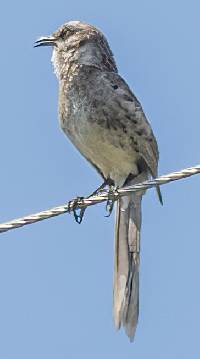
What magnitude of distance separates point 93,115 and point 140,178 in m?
0.77

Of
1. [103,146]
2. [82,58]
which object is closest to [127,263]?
[103,146]

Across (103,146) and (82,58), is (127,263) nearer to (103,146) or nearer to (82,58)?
(103,146)

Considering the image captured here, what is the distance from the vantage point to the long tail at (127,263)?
8125 millimetres

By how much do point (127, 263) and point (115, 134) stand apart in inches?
41.4

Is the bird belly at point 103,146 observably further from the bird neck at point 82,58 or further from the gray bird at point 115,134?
the bird neck at point 82,58

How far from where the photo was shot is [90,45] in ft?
28.9

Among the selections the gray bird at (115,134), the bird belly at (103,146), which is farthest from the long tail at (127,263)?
the bird belly at (103,146)

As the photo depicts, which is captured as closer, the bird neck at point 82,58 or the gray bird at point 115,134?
the gray bird at point 115,134

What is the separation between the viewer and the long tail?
8.12m

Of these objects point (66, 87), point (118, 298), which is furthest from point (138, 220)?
point (66, 87)

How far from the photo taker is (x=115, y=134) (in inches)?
319

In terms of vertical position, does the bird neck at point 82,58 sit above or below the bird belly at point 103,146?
above

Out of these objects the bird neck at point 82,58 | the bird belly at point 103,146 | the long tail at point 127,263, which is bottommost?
the long tail at point 127,263

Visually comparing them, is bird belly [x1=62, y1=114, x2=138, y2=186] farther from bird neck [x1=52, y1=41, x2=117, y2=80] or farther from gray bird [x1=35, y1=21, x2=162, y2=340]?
bird neck [x1=52, y1=41, x2=117, y2=80]
